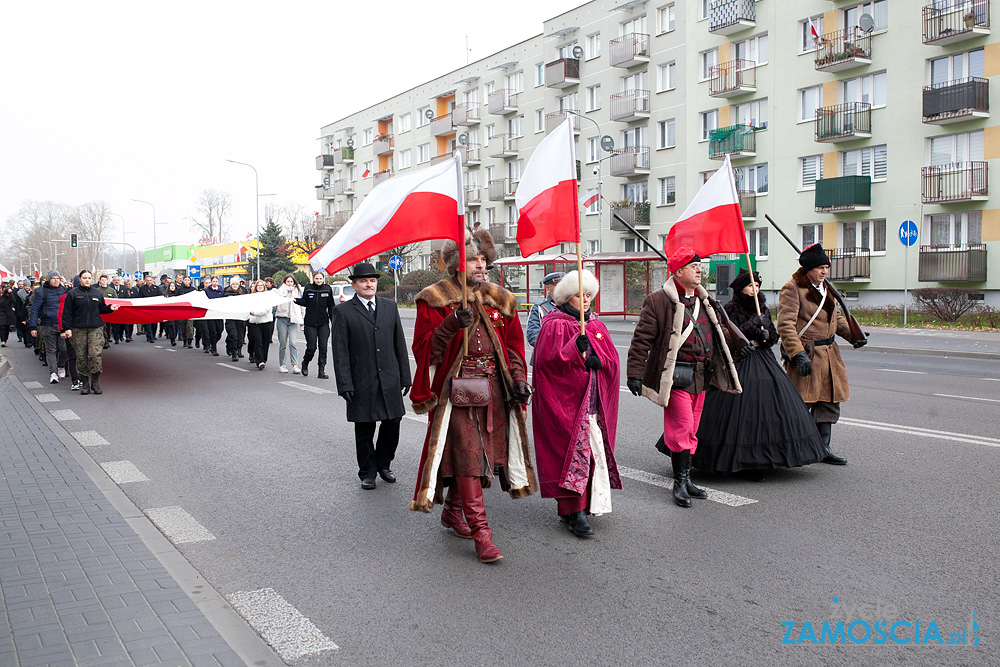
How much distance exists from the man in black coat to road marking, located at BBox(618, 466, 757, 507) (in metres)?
1.88

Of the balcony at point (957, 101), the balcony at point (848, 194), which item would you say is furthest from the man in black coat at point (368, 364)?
the balcony at point (848, 194)

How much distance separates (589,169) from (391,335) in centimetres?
4172

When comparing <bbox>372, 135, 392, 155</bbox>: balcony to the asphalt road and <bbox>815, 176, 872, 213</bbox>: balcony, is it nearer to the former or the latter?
<bbox>815, 176, 872, 213</bbox>: balcony

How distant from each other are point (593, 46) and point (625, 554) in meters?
45.2

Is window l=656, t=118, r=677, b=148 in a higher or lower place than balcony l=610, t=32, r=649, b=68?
lower

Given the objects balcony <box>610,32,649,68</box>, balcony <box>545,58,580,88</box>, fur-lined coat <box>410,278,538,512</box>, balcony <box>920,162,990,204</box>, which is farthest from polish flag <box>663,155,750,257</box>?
balcony <box>545,58,580,88</box>

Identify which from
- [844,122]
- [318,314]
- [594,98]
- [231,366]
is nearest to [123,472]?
[318,314]

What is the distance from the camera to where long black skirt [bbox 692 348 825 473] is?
6391mm

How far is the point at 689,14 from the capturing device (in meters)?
39.2

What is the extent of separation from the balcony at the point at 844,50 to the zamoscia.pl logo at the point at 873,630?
3144 centimetres

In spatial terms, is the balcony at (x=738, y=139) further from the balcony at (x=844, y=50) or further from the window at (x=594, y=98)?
the window at (x=594, y=98)

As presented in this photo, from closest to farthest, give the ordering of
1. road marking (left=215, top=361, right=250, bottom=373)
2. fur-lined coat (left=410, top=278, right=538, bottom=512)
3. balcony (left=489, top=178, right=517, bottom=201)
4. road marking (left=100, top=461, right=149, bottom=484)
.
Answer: fur-lined coat (left=410, top=278, right=538, bottom=512)
road marking (left=100, top=461, right=149, bottom=484)
road marking (left=215, top=361, right=250, bottom=373)
balcony (left=489, top=178, right=517, bottom=201)

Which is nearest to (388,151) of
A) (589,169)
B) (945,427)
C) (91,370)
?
(589,169)

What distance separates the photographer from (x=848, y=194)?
31484 millimetres
